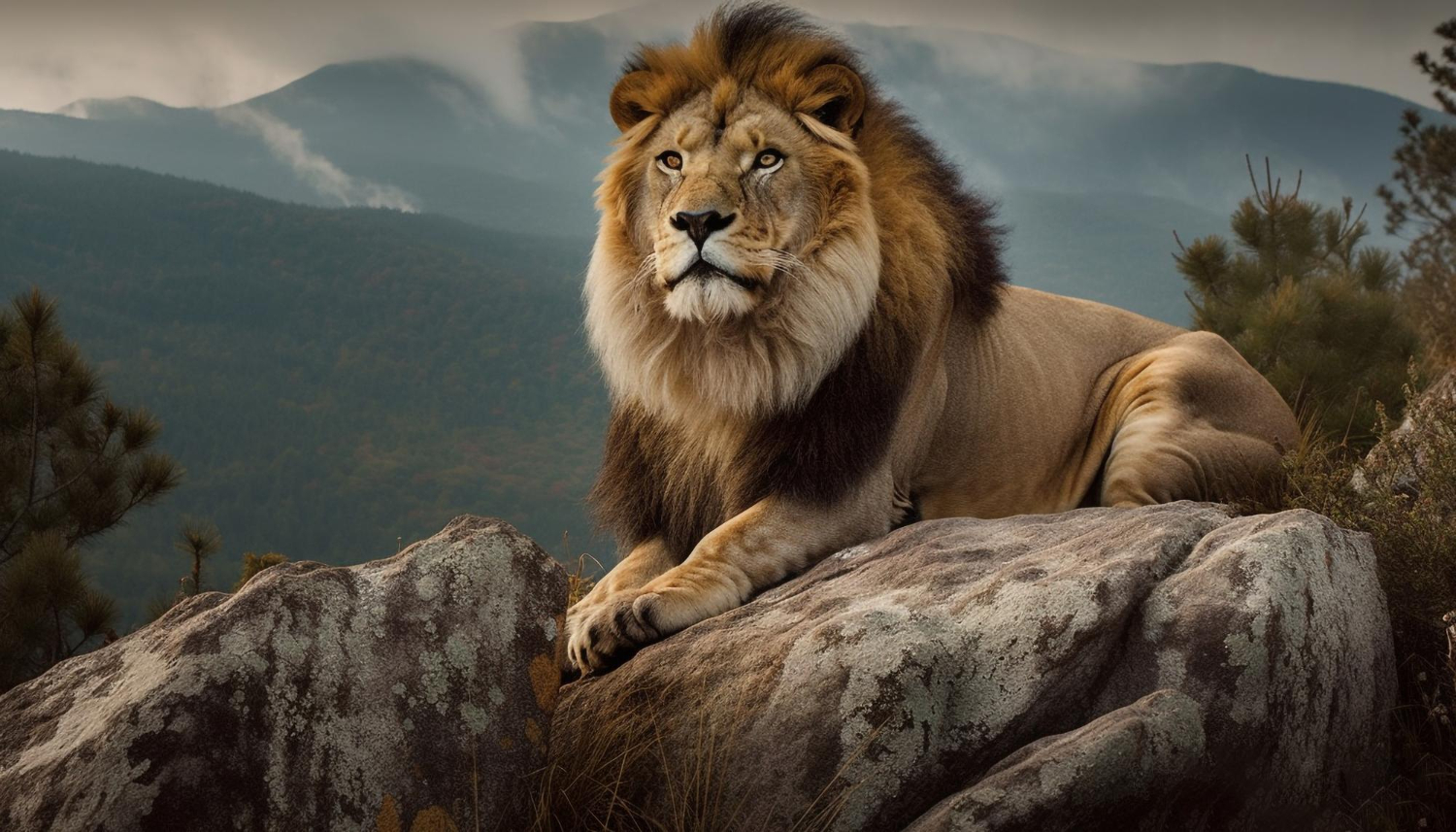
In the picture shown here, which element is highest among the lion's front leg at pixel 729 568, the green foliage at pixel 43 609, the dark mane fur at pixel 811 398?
the dark mane fur at pixel 811 398

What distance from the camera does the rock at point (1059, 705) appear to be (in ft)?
10.4

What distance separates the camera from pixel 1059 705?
3.50 m

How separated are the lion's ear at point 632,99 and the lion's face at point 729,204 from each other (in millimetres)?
197

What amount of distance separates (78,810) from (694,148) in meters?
3.12

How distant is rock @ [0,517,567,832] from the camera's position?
305cm

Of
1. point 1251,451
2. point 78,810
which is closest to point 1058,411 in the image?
point 1251,451

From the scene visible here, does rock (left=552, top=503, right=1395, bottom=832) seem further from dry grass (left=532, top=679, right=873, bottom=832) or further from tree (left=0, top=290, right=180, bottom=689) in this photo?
tree (left=0, top=290, right=180, bottom=689)

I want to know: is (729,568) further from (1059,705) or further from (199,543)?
(199,543)

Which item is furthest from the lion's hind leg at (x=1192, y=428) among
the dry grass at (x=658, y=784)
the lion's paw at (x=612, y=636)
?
the dry grass at (x=658, y=784)

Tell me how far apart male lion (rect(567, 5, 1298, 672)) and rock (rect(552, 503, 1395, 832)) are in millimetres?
826

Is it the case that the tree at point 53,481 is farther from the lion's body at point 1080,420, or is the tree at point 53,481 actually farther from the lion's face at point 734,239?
the lion's body at point 1080,420

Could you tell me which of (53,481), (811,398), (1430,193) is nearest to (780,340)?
(811,398)

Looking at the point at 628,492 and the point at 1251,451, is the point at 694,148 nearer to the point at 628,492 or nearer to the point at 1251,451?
the point at 628,492

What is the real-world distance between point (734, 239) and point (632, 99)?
3.28 feet
